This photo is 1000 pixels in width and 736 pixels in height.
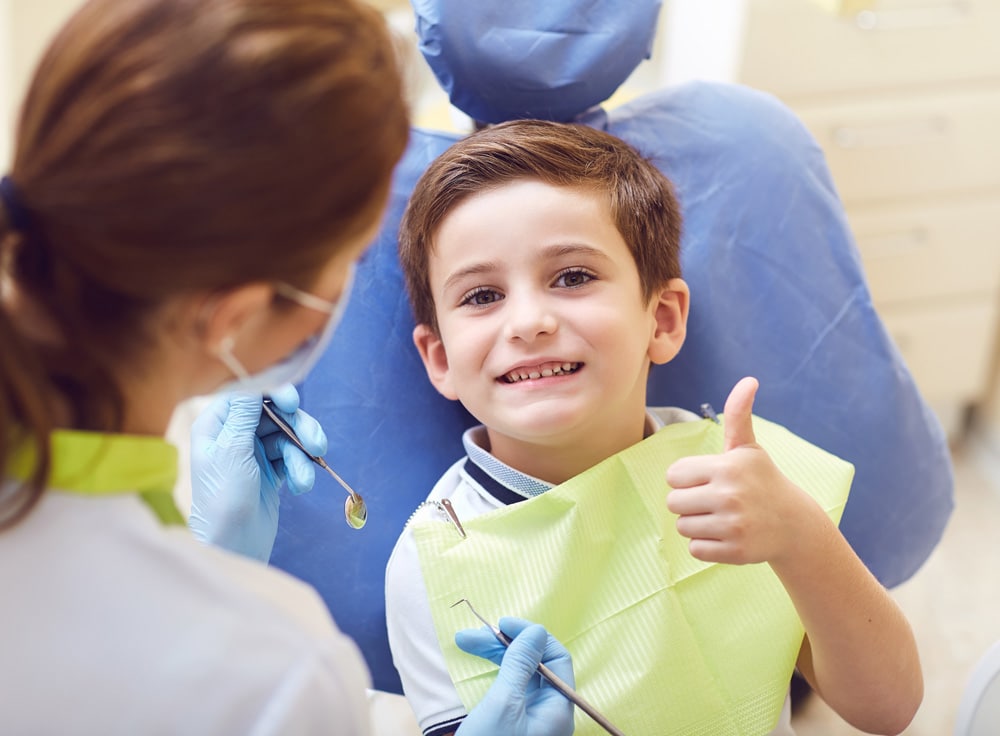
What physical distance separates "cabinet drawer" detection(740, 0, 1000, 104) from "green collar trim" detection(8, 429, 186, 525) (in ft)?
5.35

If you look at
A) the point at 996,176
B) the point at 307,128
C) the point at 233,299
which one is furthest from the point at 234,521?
the point at 996,176

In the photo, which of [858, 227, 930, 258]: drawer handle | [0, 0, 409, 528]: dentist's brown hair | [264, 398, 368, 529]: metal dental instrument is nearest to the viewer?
[0, 0, 409, 528]: dentist's brown hair

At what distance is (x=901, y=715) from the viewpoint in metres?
1.10

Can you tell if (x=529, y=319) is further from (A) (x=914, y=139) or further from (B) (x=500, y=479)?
(A) (x=914, y=139)

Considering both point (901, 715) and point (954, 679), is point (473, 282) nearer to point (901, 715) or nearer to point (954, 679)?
point (901, 715)

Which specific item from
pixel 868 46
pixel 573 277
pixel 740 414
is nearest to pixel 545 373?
pixel 573 277

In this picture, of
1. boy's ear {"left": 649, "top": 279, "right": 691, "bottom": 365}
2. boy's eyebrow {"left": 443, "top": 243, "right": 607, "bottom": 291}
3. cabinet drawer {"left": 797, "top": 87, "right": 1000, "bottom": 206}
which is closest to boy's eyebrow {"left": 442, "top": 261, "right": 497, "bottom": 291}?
boy's eyebrow {"left": 443, "top": 243, "right": 607, "bottom": 291}

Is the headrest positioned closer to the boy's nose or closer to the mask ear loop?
the boy's nose

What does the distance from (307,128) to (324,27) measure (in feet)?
0.23

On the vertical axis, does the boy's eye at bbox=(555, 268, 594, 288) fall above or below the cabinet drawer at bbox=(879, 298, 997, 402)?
above

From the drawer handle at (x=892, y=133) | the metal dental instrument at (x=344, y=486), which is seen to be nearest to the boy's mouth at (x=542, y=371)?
the metal dental instrument at (x=344, y=486)

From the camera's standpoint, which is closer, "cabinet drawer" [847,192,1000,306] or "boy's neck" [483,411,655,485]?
"boy's neck" [483,411,655,485]

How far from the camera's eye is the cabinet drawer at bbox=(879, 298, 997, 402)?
238 cm

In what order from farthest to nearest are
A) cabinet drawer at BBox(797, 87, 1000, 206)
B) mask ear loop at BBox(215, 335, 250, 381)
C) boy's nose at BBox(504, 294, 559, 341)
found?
cabinet drawer at BBox(797, 87, 1000, 206) < boy's nose at BBox(504, 294, 559, 341) < mask ear loop at BBox(215, 335, 250, 381)
